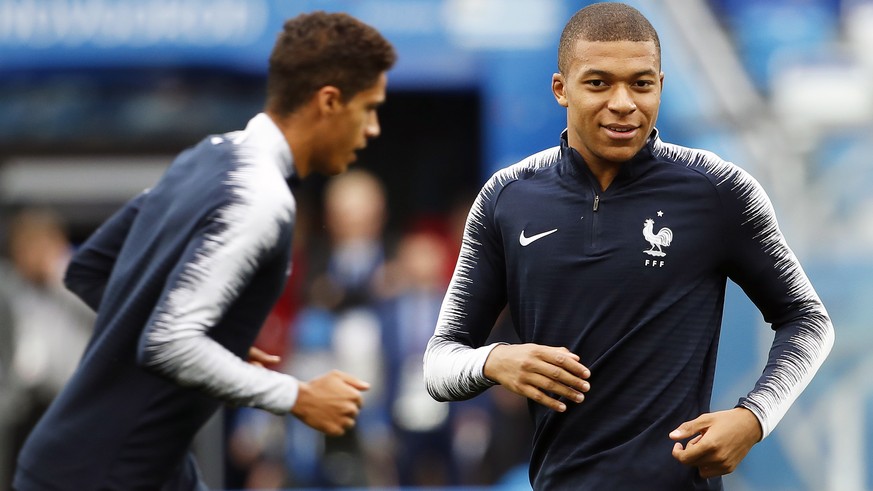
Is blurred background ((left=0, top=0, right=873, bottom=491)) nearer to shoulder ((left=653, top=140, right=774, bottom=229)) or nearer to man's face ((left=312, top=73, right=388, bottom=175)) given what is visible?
man's face ((left=312, top=73, right=388, bottom=175))

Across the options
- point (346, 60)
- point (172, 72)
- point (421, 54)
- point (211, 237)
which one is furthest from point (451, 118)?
point (211, 237)

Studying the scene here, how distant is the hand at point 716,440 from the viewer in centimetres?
319

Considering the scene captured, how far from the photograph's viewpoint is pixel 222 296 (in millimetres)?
3904

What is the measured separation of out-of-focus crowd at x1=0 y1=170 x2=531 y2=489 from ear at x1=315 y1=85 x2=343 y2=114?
11.7 ft

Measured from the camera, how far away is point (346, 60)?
4.60 m

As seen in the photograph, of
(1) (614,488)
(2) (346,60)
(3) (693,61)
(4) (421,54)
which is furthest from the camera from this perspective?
(4) (421,54)

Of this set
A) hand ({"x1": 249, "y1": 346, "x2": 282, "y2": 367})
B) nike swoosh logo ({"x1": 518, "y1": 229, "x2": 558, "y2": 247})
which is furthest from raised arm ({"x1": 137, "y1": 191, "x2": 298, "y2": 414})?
nike swoosh logo ({"x1": 518, "y1": 229, "x2": 558, "y2": 247})

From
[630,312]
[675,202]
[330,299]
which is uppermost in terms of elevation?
[675,202]

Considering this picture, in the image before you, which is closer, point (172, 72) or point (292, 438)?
point (292, 438)

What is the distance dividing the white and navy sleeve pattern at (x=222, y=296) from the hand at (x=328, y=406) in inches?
1.3

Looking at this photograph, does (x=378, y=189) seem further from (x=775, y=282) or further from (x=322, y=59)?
(x=775, y=282)

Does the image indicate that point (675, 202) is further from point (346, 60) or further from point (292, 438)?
point (292, 438)

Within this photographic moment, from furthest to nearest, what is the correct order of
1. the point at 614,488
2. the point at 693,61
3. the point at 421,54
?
the point at 421,54
the point at 693,61
the point at 614,488

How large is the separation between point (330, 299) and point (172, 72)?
92.9 inches
